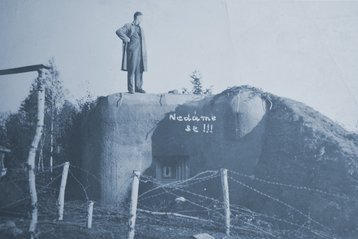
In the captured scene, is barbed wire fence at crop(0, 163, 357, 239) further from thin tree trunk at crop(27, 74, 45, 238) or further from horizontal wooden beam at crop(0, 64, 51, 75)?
horizontal wooden beam at crop(0, 64, 51, 75)

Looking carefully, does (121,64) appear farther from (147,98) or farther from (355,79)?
(355,79)

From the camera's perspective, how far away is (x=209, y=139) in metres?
10.1

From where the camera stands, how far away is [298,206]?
27.7 ft

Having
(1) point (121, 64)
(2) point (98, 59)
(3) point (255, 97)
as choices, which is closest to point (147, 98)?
(1) point (121, 64)

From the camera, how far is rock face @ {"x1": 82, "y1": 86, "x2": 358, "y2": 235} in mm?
9172

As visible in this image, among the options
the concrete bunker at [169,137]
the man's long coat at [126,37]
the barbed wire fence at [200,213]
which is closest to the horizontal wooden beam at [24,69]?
the barbed wire fence at [200,213]

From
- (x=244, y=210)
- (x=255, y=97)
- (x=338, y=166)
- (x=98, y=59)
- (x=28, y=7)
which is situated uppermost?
(x=28, y=7)

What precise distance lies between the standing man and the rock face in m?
0.54

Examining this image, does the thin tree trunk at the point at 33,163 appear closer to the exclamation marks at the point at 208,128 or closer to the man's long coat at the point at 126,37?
the man's long coat at the point at 126,37

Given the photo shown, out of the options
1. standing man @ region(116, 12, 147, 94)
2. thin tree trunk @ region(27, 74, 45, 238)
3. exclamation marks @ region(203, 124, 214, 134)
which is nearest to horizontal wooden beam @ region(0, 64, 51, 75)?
thin tree trunk @ region(27, 74, 45, 238)

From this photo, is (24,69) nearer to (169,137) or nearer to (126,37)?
(126,37)

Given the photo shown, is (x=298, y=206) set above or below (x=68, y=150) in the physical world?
below

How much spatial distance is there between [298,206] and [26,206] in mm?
7141

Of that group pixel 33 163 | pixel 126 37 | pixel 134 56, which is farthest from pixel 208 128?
pixel 33 163
